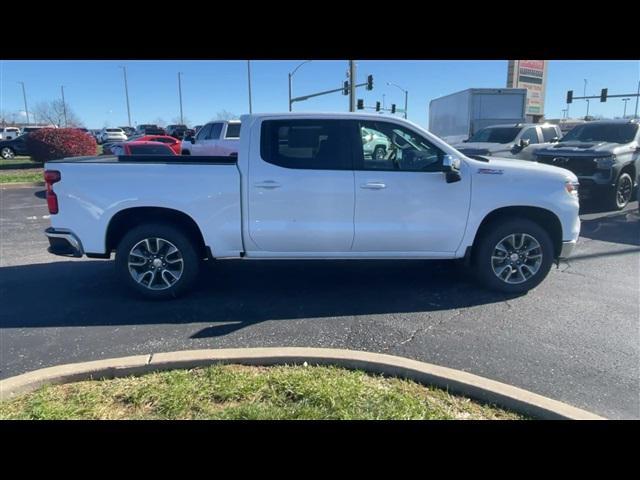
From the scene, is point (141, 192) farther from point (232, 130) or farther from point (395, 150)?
point (232, 130)

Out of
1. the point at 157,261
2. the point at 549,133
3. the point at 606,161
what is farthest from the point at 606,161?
the point at 157,261

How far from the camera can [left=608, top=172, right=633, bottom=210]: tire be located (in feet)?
32.2

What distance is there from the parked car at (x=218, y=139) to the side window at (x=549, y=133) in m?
9.95

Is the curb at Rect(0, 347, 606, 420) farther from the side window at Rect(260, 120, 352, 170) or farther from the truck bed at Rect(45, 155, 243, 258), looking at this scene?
the side window at Rect(260, 120, 352, 170)

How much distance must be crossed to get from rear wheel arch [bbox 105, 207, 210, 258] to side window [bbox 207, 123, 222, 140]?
474 inches

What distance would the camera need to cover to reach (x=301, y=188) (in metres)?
4.53

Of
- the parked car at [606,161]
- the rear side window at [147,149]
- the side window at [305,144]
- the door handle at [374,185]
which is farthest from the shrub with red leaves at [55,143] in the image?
the door handle at [374,185]

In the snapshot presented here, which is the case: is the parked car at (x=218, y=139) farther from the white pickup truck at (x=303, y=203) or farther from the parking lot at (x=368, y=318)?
the white pickup truck at (x=303, y=203)

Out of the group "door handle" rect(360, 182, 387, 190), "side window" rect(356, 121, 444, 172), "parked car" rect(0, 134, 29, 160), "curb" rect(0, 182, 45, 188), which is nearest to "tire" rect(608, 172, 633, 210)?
"side window" rect(356, 121, 444, 172)

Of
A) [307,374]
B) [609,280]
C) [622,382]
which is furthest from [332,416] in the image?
[609,280]

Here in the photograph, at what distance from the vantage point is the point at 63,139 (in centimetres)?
1920

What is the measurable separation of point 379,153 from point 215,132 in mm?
12824

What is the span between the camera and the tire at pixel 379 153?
4.69 metres

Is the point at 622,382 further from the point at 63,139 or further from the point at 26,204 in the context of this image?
the point at 63,139
